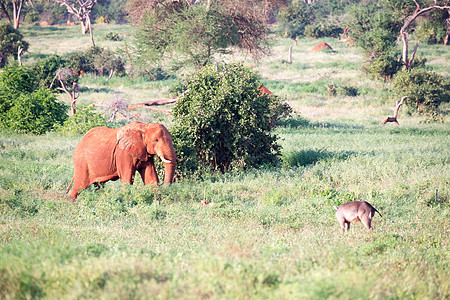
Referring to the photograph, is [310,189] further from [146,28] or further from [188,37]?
[146,28]

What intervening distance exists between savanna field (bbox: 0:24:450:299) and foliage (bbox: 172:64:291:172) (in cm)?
66

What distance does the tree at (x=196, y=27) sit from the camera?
2039 cm

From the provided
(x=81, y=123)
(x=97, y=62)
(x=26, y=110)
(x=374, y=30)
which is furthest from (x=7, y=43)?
(x=374, y=30)

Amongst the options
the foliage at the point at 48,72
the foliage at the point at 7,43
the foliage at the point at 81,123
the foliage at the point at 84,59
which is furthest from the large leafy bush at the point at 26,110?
the foliage at the point at 7,43

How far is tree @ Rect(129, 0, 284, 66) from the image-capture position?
66.9 feet

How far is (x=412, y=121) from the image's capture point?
22328mm

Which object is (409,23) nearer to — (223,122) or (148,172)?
(223,122)

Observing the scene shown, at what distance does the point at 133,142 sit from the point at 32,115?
10.9 m

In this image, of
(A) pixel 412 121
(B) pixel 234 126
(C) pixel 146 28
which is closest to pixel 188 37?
(C) pixel 146 28

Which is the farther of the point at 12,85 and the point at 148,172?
the point at 12,85

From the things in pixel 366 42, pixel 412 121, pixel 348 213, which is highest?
pixel 366 42

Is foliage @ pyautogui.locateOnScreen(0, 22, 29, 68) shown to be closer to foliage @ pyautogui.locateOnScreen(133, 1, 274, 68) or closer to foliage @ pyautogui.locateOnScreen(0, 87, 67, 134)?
foliage @ pyautogui.locateOnScreen(133, 1, 274, 68)

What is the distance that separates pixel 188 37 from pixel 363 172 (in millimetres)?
12298

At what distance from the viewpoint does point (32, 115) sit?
17.6 m
